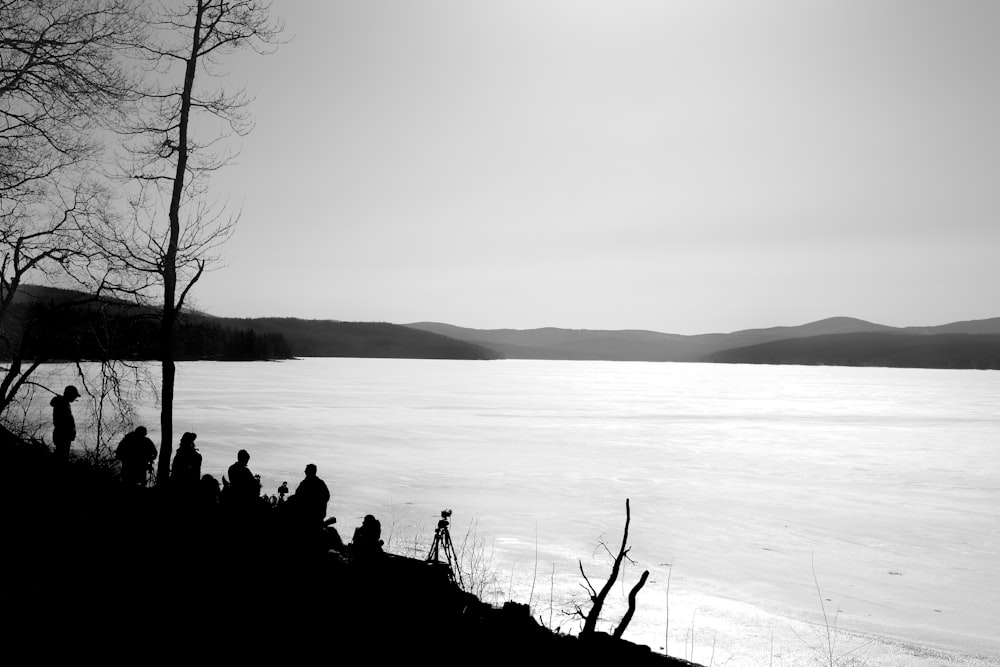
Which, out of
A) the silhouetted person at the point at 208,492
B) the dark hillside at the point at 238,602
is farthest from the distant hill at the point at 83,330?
the dark hillside at the point at 238,602

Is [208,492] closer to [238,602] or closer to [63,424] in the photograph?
[238,602]

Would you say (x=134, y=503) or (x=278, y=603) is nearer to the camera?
(x=278, y=603)

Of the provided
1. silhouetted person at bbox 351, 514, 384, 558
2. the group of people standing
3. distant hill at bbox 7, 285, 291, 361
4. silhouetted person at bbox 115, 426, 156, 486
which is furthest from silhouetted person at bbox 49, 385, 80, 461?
silhouetted person at bbox 351, 514, 384, 558

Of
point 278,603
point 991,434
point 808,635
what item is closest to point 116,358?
point 278,603

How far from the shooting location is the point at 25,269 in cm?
1225

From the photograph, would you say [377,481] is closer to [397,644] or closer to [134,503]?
[134,503]

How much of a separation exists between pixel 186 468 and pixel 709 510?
1299 cm

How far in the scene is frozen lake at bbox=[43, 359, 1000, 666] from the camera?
10.5m

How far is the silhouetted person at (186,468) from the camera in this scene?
9984 millimetres

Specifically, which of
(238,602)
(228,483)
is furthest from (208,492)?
(238,602)

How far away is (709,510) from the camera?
18.1 m

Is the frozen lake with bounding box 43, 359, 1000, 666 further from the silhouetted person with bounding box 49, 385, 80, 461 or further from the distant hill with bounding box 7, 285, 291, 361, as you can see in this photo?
the silhouetted person with bounding box 49, 385, 80, 461

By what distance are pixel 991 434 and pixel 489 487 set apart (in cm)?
2870

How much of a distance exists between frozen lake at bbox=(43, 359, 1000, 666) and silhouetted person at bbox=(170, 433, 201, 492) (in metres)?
4.18
